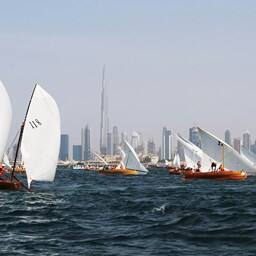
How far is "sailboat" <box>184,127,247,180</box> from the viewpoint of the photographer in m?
106

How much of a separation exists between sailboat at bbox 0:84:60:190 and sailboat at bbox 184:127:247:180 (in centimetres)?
5142

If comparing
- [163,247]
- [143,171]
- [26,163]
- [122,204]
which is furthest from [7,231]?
[143,171]

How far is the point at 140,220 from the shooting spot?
36.3 m

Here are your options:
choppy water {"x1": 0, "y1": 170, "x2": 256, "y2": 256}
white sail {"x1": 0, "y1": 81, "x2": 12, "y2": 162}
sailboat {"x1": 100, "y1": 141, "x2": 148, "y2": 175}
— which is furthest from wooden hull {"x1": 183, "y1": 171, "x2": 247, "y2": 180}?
choppy water {"x1": 0, "y1": 170, "x2": 256, "y2": 256}

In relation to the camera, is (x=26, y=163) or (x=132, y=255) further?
(x=26, y=163)

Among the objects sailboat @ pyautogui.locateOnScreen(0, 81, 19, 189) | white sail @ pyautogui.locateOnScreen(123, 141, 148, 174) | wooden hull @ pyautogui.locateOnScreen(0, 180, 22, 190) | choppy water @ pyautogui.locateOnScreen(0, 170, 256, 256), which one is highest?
sailboat @ pyautogui.locateOnScreen(0, 81, 19, 189)

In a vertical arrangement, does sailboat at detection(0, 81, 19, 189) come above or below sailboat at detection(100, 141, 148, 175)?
above

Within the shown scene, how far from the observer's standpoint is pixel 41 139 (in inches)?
2267

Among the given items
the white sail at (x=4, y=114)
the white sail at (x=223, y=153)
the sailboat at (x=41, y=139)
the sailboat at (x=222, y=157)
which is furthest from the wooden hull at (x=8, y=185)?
the white sail at (x=223, y=153)

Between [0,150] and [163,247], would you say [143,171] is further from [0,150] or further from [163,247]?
[163,247]

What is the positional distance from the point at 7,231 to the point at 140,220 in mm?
7830

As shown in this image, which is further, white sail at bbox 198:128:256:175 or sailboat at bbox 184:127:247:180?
white sail at bbox 198:128:256:175

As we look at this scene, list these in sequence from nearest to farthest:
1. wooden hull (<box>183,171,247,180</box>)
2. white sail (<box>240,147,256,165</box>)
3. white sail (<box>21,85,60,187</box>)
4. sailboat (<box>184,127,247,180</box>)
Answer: white sail (<box>21,85,60,187</box>), wooden hull (<box>183,171,247,180</box>), sailboat (<box>184,127,247,180</box>), white sail (<box>240,147,256,165</box>)

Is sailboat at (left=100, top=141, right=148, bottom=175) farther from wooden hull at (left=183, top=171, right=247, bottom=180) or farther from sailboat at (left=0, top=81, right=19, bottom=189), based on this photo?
sailboat at (left=0, top=81, right=19, bottom=189)
